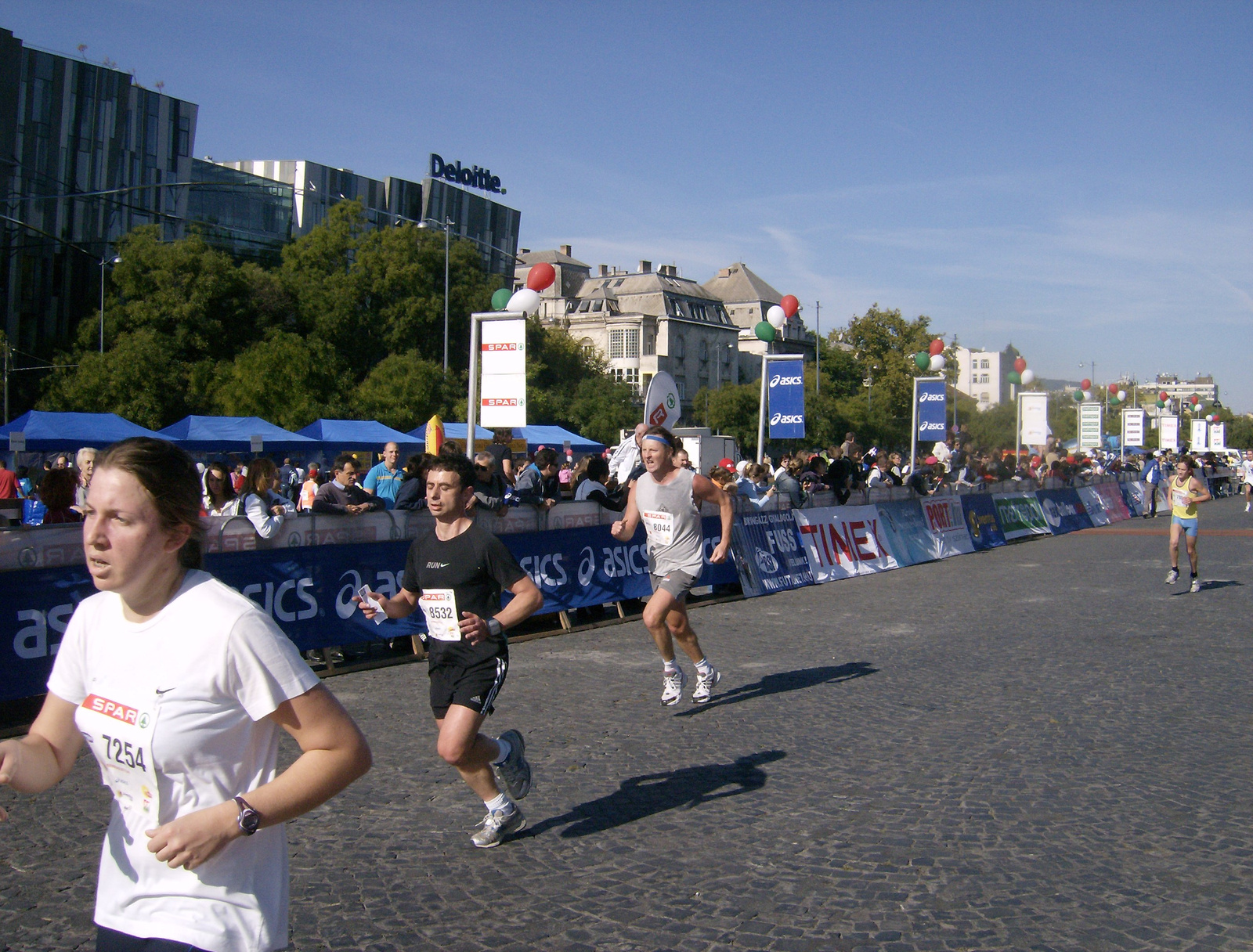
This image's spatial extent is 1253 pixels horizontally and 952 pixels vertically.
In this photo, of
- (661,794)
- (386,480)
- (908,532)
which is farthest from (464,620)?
(908,532)

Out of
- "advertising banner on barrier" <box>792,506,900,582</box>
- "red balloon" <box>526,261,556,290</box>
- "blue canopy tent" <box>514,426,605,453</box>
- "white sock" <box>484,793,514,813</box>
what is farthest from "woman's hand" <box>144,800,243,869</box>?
"blue canopy tent" <box>514,426,605,453</box>

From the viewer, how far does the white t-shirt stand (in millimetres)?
2162

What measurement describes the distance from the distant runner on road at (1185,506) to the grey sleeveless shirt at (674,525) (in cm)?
918

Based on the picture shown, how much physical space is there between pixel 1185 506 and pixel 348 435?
21.3m

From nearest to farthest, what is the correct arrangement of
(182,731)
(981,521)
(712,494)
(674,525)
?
(182,731), (674,525), (712,494), (981,521)

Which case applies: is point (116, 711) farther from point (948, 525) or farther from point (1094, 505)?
point (1094, 505)

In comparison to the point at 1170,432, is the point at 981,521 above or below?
below

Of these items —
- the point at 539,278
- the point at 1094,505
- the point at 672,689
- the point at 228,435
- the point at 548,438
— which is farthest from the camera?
the point at 548,438

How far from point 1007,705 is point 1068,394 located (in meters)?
82.9

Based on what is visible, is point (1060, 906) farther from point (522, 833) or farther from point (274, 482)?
point (274, 482)

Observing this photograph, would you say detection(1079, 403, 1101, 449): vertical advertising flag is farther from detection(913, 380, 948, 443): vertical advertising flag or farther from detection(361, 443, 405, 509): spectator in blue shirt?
detection(361, 443, 405, 509): spectator in blue shirt

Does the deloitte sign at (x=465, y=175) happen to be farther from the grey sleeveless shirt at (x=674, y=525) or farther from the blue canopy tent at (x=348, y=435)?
the grey sleeveless shirt at (x=674, y=525)

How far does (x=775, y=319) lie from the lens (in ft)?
72.0

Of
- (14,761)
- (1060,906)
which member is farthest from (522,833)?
(14,761)
